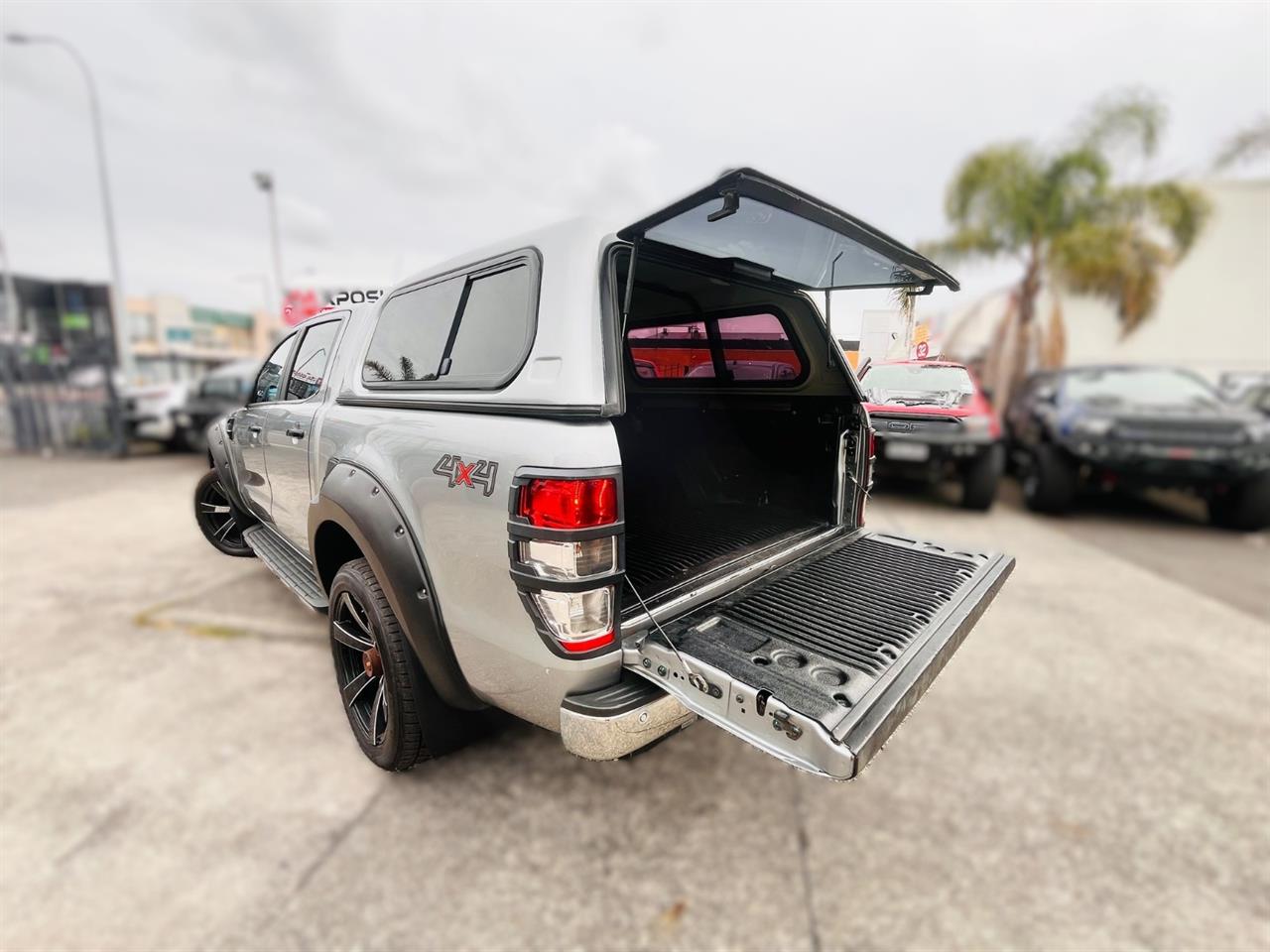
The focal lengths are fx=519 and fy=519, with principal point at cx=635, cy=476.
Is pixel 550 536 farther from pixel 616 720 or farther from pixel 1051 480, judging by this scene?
pixel 1051 480

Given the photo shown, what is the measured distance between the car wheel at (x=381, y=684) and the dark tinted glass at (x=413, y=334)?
20.2 inches

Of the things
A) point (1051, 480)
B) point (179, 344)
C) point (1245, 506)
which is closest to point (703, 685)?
point (1051, 480)

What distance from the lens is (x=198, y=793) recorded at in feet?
7.00

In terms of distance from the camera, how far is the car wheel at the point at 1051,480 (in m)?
5.08

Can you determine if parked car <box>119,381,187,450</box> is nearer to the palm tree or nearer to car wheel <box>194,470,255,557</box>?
car wheel <box>194,470,255,557</box>

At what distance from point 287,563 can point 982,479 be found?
4.16 metres

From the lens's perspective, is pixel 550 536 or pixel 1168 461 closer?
pixel 550 536

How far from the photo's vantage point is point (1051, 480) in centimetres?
513

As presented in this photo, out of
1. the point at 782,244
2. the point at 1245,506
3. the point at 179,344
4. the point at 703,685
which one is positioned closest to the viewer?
the point at 703,685

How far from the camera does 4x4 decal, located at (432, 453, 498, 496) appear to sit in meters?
1.09

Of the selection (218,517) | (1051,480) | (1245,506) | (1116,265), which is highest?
(1116,265)

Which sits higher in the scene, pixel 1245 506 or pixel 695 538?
pixel 695 538

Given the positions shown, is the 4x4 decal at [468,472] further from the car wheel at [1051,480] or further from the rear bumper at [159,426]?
the car wheel at [1051,480]

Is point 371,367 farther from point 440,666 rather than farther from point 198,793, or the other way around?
point 198,793
